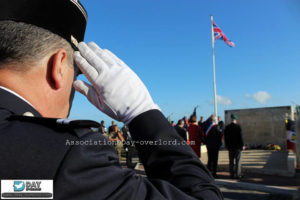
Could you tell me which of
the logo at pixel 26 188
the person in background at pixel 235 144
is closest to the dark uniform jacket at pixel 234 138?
the person in background at pixel 235 144

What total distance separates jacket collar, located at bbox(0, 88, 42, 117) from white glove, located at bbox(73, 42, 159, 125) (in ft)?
0.86

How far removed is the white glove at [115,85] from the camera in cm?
100

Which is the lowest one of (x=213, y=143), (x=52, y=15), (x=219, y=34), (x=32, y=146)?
(x=213, y=143)

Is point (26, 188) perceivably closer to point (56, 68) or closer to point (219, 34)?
point (56, 68)

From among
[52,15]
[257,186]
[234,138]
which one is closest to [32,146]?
[52,15]

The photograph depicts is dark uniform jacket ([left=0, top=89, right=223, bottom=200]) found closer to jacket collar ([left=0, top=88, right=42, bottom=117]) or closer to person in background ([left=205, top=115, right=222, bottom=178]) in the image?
jacket collar ([left=0, top=88, right=42, bottom=117])

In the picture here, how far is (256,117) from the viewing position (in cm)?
1647

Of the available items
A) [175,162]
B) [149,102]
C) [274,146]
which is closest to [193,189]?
[175,162]

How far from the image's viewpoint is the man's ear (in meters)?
0.93

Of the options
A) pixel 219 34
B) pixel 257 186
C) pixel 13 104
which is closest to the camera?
pixel 13 104

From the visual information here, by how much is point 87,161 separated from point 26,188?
0.17 m

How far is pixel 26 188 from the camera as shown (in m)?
0.67

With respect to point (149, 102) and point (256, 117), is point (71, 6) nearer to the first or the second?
point (149, 102)

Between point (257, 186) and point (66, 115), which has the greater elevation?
point (66, 115)
